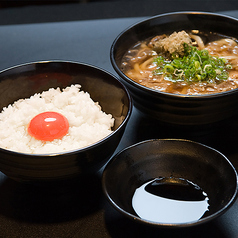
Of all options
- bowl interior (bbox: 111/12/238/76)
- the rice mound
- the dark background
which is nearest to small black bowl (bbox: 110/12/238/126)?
bowl interior (bbox: 111/12/238/76)

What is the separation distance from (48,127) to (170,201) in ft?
2.08

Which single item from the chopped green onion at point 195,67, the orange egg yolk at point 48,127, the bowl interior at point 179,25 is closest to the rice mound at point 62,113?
the orange egg yolk at point 48,127

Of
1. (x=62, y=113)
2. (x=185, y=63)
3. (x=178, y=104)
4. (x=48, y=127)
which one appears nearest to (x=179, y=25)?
(x=185, y=63)

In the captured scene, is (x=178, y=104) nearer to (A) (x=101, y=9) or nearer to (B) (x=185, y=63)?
(B) (x=185, y=63)

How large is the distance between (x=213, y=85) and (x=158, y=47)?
0.47 metres

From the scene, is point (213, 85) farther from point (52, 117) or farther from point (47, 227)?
point (47, 227)

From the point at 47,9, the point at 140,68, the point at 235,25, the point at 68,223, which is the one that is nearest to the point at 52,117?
the point at 68,223

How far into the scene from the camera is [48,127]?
1.76 m

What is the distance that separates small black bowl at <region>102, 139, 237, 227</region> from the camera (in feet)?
5.19

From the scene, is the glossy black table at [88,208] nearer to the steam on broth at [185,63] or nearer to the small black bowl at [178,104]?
the small black bowl at [178,104]

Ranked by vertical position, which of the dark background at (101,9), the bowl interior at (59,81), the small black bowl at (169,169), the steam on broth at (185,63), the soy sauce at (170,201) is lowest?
the dark background at (101,9)

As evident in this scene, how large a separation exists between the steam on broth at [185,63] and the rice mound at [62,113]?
0.40 metres

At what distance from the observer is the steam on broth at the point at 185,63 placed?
215 centimetres

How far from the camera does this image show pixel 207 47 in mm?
2527
